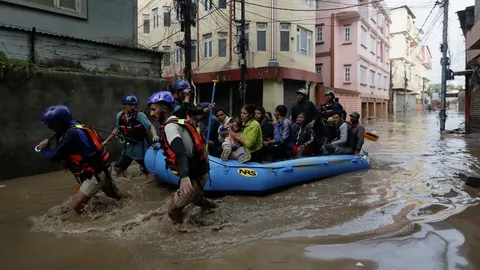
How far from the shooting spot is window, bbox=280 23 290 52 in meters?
20.3

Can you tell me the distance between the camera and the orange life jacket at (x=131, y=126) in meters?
6.09

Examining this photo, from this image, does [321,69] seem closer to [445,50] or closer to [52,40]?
[445,50]

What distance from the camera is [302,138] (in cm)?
739

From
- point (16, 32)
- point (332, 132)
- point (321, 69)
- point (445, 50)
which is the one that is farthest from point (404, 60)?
point (16, 32)

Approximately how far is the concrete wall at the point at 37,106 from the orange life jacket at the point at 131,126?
2.42 meters

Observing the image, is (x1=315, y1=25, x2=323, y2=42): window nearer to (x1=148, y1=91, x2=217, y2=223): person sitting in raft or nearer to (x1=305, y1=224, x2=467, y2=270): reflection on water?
(x1=305, y1=224, x2=467, y2=270): reflection on water

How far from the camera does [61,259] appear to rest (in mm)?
3377

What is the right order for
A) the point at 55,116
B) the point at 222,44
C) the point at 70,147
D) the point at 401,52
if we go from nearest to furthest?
the point at 55,116, the point at 70,147, the point at 222,44, the point at 401,52

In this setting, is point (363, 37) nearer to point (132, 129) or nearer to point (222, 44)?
point (222, 44)

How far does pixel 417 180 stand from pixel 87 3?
867 cm

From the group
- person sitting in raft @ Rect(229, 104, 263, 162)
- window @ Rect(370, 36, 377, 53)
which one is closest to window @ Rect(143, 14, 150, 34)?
window @ Rect(370, 36, 377, 53)

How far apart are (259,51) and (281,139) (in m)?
14.3

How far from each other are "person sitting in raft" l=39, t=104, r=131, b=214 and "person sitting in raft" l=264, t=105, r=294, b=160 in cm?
309

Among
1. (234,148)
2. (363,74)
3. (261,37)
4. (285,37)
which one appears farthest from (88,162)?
(363,74)
